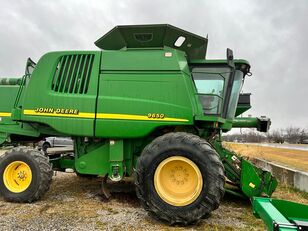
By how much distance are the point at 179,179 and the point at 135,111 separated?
4.44 ft

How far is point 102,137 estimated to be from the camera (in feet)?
18.8

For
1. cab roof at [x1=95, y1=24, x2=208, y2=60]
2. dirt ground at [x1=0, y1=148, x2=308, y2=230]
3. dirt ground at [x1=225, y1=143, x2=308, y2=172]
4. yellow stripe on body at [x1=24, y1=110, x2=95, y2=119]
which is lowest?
dirt ground at [x1=0, y1=148, x2=308, y2=230]

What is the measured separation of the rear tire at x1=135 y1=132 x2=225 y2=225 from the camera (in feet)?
15.5

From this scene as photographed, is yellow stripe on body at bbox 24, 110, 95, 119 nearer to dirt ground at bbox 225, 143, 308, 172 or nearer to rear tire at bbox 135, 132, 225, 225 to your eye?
rear tire at bbox 135, 132, 225, 225

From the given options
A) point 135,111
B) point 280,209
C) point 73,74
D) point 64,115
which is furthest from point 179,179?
point 73,74

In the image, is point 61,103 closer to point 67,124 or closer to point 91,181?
point 67,124

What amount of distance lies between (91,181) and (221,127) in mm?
3852

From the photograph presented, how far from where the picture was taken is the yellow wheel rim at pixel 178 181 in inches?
192

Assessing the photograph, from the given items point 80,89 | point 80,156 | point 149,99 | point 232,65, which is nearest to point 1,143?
point 80,156

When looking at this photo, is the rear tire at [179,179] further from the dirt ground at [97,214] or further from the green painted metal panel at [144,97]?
the green painted metal panel at [144,97]

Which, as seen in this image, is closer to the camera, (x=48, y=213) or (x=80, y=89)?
(x=48, y=213)

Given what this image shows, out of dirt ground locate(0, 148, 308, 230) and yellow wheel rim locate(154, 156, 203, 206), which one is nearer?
dirt ground locate(0, 148, 308, 230)

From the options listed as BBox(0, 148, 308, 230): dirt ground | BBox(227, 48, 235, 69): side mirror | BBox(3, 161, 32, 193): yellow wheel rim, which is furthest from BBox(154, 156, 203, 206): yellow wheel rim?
BBox(3, 161, 32, 193): yellow wheel rim

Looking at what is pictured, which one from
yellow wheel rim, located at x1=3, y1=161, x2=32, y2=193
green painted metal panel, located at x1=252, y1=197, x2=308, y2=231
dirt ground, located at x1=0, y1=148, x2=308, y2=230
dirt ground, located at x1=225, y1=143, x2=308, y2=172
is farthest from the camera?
dirt ground, located at x1=225, y1=143, x2=308, y2=172
